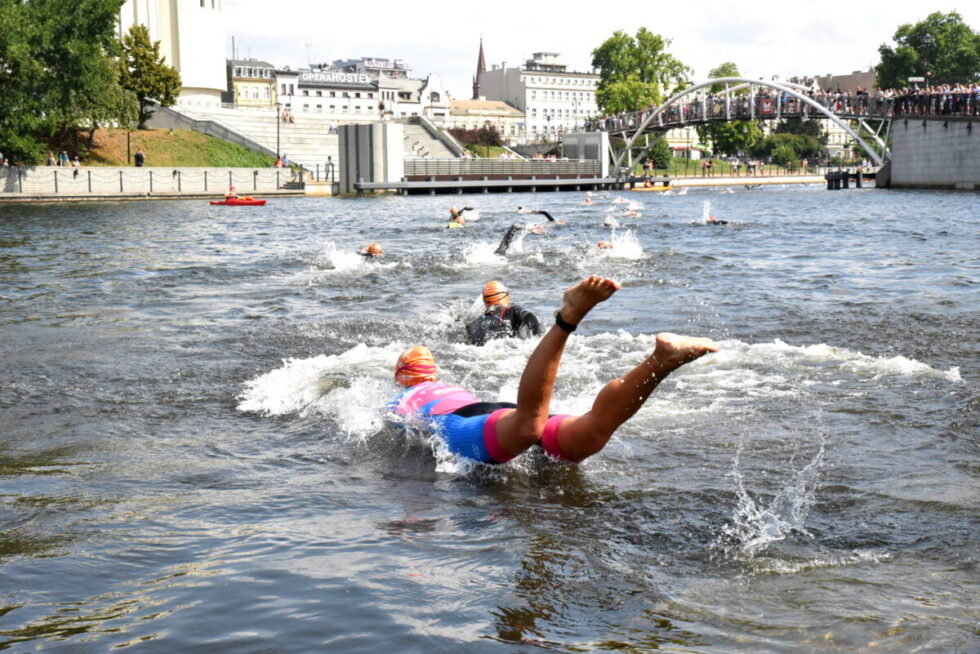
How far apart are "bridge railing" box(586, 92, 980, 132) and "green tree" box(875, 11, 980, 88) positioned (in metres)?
43.0

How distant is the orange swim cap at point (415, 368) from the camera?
8.22 meters

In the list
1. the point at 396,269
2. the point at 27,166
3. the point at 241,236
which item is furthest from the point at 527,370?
the point at 27,166

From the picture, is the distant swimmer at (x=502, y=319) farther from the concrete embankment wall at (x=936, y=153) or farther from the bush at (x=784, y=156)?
the bush at (x=784, y=156)

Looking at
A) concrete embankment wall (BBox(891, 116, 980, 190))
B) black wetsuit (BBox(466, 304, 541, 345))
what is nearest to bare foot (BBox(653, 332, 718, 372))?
black wetsuit (BBox(466, 304, 541, 345))

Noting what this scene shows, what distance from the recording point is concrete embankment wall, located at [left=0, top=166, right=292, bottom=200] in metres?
52.3

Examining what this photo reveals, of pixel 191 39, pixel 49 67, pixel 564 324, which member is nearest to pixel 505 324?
pixel 564 324

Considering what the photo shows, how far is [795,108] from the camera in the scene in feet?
252

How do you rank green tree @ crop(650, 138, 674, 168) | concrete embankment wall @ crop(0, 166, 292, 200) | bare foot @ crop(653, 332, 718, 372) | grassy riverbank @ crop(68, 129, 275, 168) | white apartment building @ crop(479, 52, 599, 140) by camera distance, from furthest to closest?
white apartment building @ crop(479, 52, 599, 140) < green tree @ crop(650, 138, 674, 168) < grassy riverbank @ crop(68, 129, 275, 168) < concrete embankment wall @ crop(0, 166, 292, 200) < bare foot @ crop(653, 332, 718, 372)

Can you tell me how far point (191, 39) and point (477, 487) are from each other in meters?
83.2

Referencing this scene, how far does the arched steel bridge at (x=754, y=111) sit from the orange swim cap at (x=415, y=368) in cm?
6045

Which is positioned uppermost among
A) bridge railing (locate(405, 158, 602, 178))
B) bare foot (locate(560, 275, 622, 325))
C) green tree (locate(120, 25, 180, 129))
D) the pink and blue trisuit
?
green tree (locate(120, 25, 180, 129))

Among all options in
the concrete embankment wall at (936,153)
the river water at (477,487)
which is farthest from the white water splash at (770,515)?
the concrete embankment wall at (936,153)

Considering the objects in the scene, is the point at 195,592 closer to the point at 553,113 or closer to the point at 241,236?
the point at 241,236

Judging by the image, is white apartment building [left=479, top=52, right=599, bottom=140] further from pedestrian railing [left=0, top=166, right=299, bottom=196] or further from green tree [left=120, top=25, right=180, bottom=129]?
pedestrian railing [left=0, top=166, right=299, bottom=196]
